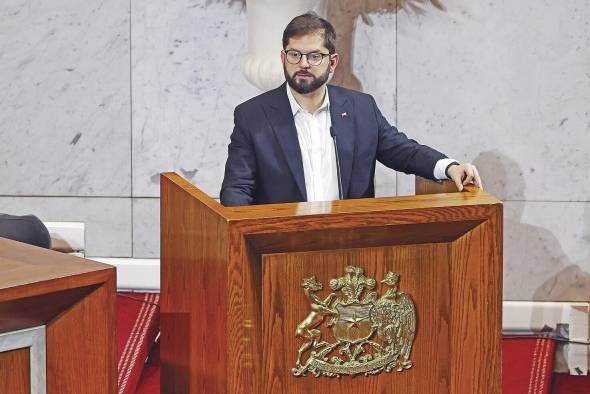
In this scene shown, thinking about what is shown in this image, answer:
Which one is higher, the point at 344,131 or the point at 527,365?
the point at 344,131

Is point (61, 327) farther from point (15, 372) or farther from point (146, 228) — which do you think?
point (146, 228)

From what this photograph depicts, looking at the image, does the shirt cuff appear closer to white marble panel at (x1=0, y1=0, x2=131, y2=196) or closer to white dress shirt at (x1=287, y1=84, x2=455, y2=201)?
white dress shirt at (x1=287, y1=84, x2=455, y2=201)

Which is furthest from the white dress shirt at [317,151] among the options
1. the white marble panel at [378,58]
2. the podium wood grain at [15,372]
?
the podium wood grain at [15,372]

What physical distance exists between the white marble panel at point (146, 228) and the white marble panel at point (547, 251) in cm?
102

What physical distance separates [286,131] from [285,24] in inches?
29.4

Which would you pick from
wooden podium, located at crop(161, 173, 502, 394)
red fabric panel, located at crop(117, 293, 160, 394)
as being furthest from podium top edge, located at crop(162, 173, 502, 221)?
red fabric panel, located at crop(117, 293, 160, 394)

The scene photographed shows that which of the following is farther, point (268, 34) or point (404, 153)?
point (268, 34)

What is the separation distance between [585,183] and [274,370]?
1574 millimetres

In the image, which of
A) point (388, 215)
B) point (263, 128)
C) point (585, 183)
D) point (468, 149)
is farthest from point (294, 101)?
point (585, 183)

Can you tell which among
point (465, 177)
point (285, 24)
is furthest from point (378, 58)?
point (465, 177)

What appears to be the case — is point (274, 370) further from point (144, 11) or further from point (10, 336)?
point (144, 11)

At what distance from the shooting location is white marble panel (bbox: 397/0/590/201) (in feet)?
10.5

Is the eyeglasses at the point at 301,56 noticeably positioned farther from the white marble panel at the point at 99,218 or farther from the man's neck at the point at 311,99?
the white marble panel at the point at 99,218

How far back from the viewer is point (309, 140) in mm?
2543
